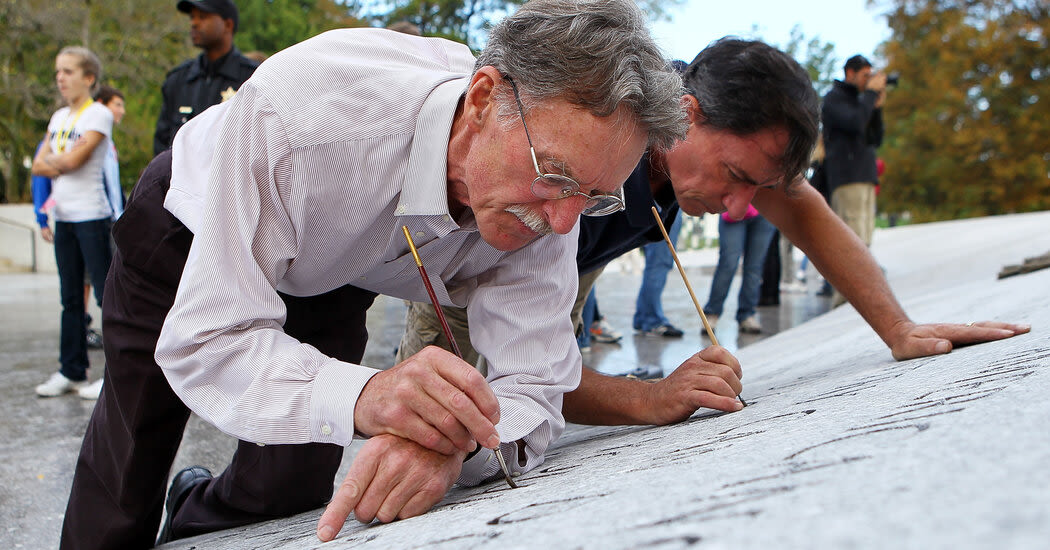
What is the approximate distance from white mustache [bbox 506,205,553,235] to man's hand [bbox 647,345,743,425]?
1.73 feet

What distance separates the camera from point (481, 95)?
1.46 meters

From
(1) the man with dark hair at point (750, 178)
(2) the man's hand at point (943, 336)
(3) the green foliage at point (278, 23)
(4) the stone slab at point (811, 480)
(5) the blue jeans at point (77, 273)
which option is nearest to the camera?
(4) the stone slab at point (811, 480)

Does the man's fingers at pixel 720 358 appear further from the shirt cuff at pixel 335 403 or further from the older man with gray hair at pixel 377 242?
the shirt cuff at pixel 335 403

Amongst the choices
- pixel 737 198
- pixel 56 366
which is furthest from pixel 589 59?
pixel 56 366

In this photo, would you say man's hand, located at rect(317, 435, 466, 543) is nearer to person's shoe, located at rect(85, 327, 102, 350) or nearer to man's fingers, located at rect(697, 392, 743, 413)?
man's fingers, located at rect(697, 392, 743, 413)

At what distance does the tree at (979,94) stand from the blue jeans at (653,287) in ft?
51.4

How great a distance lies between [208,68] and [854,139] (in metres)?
4.37

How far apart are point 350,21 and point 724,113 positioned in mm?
16521

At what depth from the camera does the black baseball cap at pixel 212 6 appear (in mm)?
4152

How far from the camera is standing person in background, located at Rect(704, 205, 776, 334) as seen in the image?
584 cm

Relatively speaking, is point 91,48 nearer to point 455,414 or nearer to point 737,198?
point 737,198

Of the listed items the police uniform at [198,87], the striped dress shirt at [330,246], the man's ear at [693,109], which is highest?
the police uniform at [198,87]

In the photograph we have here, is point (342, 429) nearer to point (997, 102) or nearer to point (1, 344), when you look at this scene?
point (1, 344)

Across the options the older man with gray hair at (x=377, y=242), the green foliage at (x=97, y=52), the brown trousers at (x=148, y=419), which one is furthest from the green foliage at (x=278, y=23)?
the older man with gray hair at (x=377, y=242)
